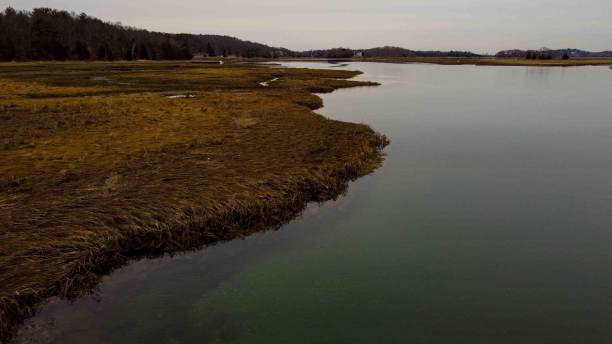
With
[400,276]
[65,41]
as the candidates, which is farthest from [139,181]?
[65,41]

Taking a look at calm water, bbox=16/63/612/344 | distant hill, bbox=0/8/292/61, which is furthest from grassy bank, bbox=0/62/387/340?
distant hill, bbox=0/8/292/61

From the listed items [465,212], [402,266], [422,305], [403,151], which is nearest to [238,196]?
[402,266]

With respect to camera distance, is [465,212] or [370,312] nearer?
[370,312]

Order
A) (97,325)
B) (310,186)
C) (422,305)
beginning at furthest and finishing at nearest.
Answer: (310,186)
(422,305)
(97,325)

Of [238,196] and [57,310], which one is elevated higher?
[238,196]

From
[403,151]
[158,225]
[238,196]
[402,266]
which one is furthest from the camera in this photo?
[403,151]

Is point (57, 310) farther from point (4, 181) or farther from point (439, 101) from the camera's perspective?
point (439, 101)
